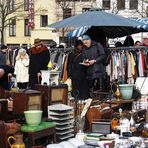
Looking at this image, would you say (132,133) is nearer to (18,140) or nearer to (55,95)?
(55,95)

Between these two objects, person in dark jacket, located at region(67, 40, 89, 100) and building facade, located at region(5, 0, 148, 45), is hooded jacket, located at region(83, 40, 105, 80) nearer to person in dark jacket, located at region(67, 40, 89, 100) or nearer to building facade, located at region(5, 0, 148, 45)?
person in dark jacket, located at region(67, 40, 89, 100)

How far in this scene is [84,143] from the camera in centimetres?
569

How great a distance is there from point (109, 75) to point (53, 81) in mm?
4793

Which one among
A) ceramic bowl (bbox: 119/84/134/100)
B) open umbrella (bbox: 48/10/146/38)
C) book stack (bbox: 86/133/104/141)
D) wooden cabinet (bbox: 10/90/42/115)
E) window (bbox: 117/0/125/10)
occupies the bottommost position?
book stack (bbox: 86/133/104/141)

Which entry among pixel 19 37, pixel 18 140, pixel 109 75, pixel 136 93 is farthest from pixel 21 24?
pixel 18 140

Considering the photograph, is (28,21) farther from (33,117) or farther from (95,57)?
(33,117)

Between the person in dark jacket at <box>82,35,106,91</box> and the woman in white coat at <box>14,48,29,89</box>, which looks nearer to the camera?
the person in dark jacket at <box>82,35,106,91</box>

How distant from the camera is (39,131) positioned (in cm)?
570

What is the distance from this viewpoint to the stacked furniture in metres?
6.21

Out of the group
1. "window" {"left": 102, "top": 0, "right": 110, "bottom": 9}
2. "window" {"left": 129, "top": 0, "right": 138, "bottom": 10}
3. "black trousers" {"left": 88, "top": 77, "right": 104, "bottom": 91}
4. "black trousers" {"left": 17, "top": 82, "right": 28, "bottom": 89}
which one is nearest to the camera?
"black trousers" {"left": 88, "top": 77, "right": 104, "bottom": 91}

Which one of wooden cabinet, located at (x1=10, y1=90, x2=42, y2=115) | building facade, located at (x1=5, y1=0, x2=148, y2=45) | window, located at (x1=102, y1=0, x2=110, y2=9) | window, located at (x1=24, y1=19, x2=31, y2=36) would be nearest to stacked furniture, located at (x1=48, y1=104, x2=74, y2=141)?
wooden cabinet, located at (x1=10, y1=90, x2=42, y2=115)

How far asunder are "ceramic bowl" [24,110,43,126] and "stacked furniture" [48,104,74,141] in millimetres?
462

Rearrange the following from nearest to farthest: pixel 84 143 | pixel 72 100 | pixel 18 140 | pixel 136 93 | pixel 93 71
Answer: pixel 18 140
pixel 84 143
pixel 72 100
pixel 136 93
pixel 93 71

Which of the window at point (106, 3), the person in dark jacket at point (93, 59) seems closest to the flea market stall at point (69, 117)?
the person in dark jacket at point (93, 59)
